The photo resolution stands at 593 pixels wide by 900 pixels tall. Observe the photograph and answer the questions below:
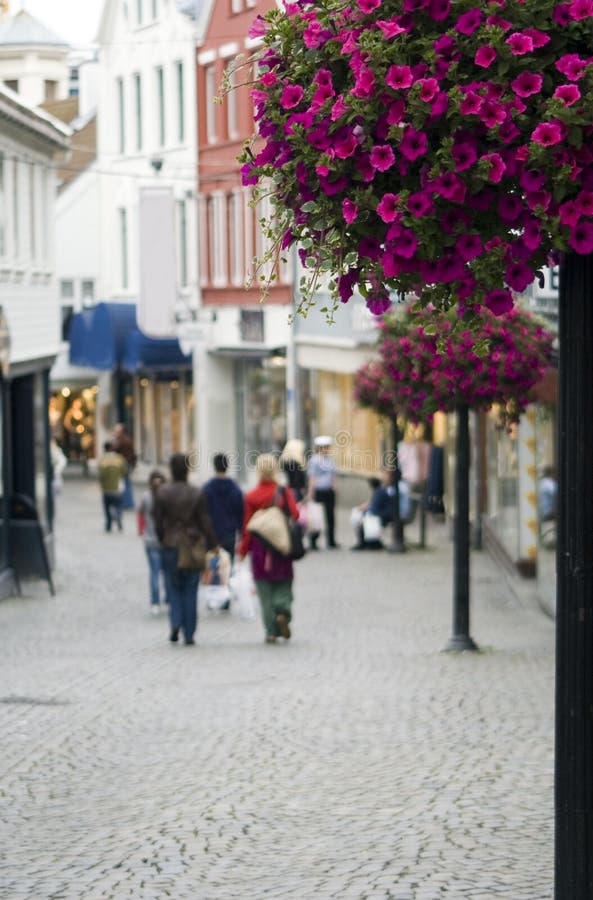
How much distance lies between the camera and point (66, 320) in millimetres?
53438

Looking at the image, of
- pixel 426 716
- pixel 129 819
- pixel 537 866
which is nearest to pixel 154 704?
pixel 426 716

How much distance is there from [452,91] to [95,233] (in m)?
50.6

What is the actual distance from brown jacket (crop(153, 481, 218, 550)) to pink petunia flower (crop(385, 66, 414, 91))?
12230mm

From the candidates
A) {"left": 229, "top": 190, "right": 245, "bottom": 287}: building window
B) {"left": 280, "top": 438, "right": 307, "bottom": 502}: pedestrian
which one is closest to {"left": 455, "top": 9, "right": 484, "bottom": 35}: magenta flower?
{"left": 280, "top": 438, "right": 307, "bottom": 502}: pedestrian

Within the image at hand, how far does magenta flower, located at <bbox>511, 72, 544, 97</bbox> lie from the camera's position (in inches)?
193

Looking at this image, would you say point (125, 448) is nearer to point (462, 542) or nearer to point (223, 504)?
point (223, 504)

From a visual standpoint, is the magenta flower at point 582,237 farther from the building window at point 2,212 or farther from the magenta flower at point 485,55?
the building window at point 2,212

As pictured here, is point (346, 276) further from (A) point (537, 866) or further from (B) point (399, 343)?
(B) point (399, 343)

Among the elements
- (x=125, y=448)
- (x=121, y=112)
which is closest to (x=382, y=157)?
(x=125, y=448)

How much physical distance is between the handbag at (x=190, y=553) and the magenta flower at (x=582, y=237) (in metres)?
12.0

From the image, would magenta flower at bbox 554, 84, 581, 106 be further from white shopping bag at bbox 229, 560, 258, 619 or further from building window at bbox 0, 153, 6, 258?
building window at bbox 0, 153, 6, 258

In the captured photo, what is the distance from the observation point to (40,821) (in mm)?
8680

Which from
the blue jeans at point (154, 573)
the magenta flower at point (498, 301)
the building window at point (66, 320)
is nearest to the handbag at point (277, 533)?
the blue jeans at point (154, 573)

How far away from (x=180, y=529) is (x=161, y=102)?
116ft
